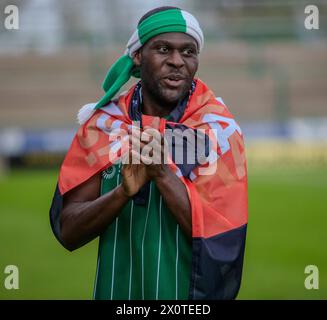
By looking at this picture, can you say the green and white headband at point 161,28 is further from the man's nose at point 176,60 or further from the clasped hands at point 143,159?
the clasped hands at point 143,159

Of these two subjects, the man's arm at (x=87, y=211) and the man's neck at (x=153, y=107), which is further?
the man's neck at (x=153, y=107)

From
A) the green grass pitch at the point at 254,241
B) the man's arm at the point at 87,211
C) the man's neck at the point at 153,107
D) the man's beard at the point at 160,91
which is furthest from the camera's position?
the green grass pitch at the point at 254,241

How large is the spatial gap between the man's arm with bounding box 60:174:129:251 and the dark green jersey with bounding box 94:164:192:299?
2.7 inches

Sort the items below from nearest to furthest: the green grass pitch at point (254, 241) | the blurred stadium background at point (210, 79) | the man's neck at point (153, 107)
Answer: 1. the man's neck at point (153, 107)
2. the green grass pitch at point (254, 241)
3. the blurred stadium background at point (210, 79)

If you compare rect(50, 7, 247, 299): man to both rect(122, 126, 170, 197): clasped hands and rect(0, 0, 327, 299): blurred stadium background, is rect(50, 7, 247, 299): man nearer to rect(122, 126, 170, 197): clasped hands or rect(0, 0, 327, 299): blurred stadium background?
rect(122, 126, 170, 197): clasped hands

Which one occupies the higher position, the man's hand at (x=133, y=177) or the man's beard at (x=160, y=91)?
the man's beard at (x=160, y=91)

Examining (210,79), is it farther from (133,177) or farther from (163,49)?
(133,177)

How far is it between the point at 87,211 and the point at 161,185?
0.33m

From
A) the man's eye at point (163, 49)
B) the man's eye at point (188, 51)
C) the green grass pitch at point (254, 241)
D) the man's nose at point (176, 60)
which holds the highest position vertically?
the man's eye at point (163, 49)

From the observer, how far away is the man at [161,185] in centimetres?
281

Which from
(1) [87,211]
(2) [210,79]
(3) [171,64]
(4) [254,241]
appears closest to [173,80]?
(3) [171,64]

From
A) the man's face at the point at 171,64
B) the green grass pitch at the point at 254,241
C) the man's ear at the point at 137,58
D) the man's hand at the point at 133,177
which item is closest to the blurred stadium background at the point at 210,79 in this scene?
the green grass pitch at the point at 254,241

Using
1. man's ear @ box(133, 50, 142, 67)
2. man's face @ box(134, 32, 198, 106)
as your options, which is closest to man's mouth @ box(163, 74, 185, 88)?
man's face @ box(134, 32, 198, 106)

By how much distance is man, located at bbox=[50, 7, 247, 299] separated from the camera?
9.21 ft
